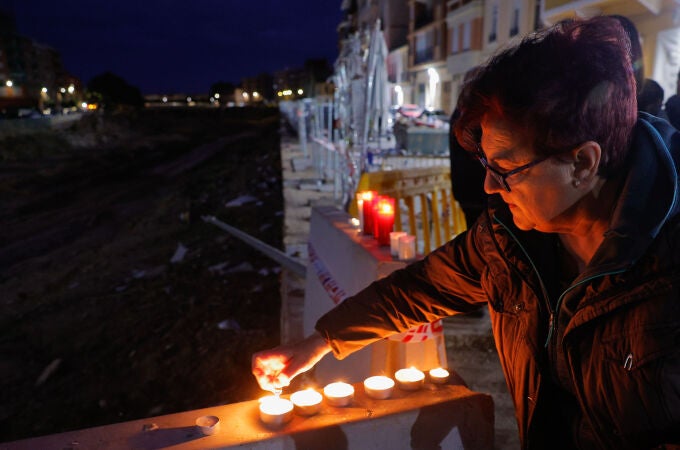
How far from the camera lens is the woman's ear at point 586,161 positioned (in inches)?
52.7

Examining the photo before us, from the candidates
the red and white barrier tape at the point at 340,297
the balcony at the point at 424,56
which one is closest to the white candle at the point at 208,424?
the red and white barrier tape at the point at 340,297

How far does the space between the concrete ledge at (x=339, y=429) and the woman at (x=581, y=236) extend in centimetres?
30

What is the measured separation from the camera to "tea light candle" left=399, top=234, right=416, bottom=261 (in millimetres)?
3037

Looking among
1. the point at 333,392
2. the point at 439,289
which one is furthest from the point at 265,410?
the point at 439,289

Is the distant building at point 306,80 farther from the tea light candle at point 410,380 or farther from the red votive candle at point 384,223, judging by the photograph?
the tea light candle at point 410,380

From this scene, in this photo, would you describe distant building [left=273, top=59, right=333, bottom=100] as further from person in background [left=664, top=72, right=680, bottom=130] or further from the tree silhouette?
person in background [left=664, top=72, right=680, bottom=130]

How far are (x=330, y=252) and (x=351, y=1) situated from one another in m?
69.0

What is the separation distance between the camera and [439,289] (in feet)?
6.90

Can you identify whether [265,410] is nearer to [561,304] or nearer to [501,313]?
[501,313]

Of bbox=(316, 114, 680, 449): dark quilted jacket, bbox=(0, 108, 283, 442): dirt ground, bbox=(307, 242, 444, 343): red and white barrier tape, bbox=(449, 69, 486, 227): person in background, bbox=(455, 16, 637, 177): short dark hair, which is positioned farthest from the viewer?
bbox=(0, 108, 283, 442): dirt ground

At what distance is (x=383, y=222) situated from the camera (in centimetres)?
337

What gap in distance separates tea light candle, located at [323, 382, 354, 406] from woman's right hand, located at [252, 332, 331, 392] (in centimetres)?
15

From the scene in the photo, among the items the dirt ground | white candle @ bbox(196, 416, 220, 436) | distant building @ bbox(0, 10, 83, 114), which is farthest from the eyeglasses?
distant building @ bbox(0, 10, 83, 114)

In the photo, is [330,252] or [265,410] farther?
[330,252]
